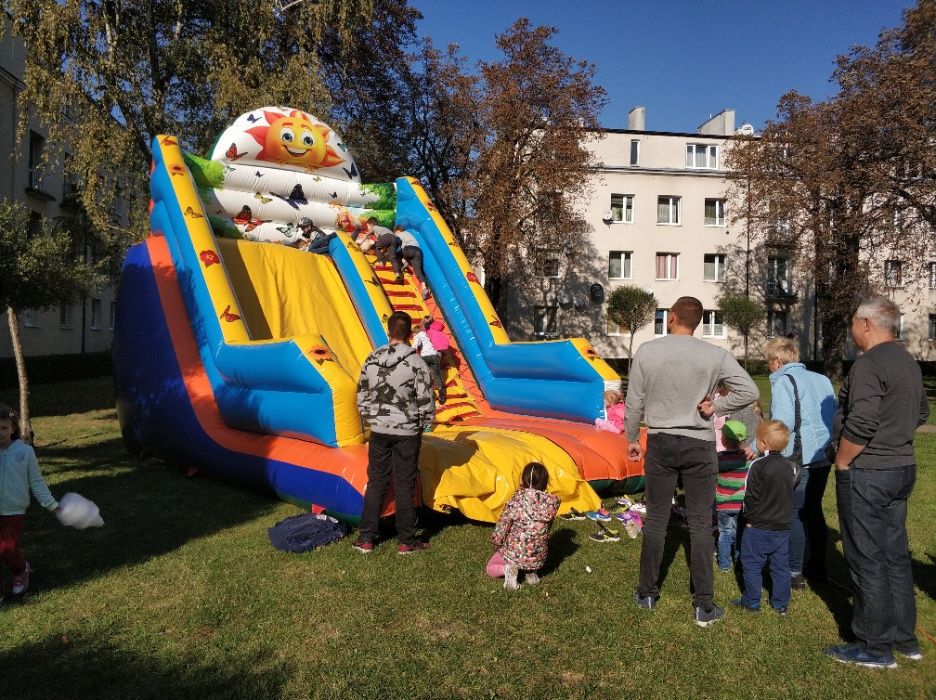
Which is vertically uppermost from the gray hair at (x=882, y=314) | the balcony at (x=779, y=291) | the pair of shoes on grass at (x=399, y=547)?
the balcony at (x=779, y=291)

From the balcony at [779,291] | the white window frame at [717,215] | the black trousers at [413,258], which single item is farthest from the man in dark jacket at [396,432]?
the balcony at [779,291]

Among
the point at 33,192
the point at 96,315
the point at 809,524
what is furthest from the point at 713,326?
the point at 809,524

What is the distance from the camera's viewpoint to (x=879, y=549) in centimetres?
315

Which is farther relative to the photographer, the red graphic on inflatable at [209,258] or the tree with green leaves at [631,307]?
the tree with green leaves at [631,307]

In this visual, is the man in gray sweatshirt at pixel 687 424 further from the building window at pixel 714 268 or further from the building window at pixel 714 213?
the building window at pixel 714 213

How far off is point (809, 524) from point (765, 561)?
67cm

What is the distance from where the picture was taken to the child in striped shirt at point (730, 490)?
179 inches

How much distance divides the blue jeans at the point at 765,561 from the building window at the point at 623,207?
2749 centimetres

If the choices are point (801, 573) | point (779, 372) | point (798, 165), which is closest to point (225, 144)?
point (779, 372)

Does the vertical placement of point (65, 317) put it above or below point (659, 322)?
below

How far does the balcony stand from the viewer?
3042 cm

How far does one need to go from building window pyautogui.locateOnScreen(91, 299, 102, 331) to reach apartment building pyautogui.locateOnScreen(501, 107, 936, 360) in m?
15.8

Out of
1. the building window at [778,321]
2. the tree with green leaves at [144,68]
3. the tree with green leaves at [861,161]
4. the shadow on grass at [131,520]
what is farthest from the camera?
the building window at [778,321]

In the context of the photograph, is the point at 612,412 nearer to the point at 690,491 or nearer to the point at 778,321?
the point at 690,491
